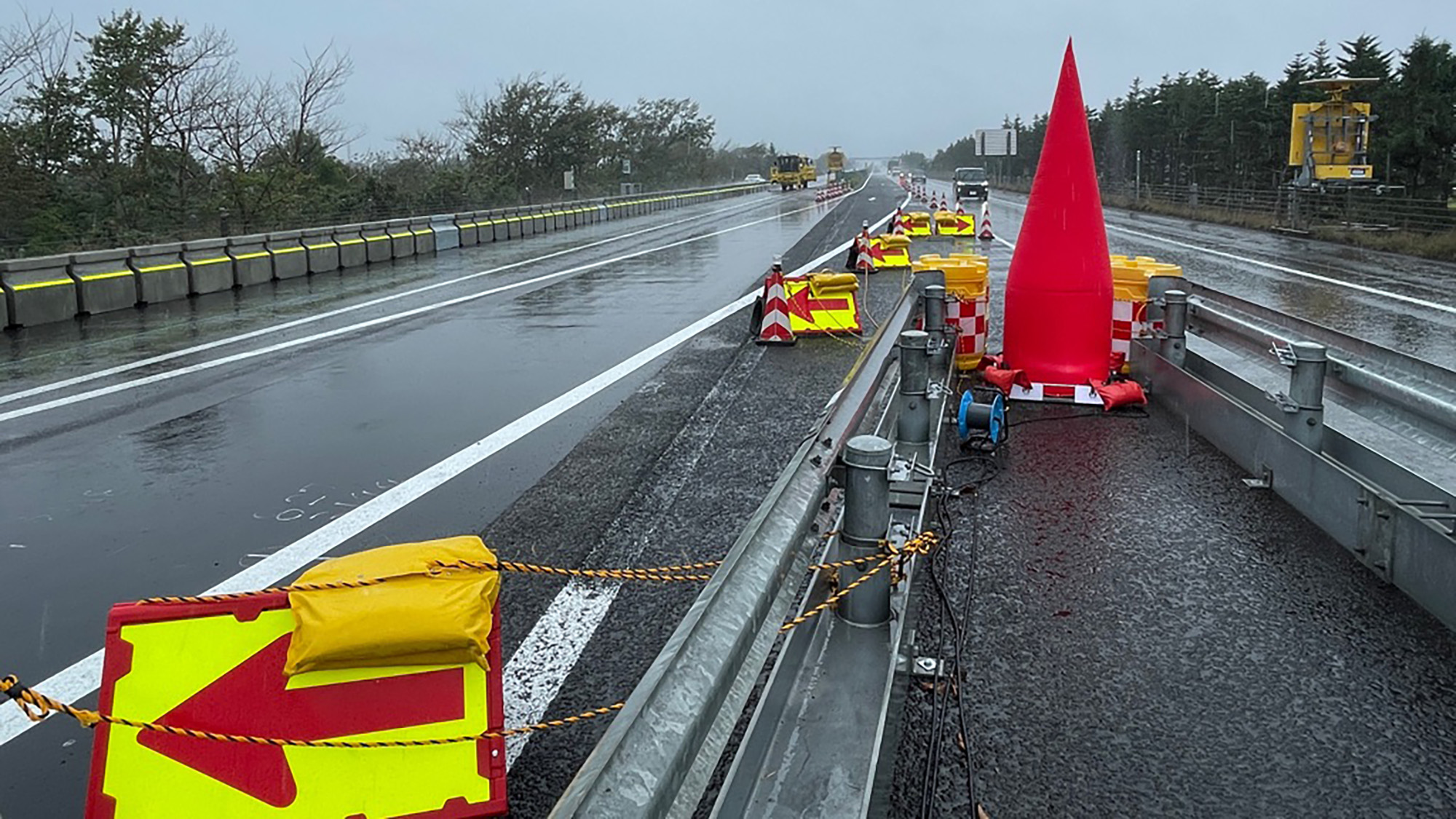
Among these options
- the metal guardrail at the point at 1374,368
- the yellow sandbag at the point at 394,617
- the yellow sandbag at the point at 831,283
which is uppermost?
the yellow sandbag at the point at 831,283

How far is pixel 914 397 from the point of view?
5.54 metres

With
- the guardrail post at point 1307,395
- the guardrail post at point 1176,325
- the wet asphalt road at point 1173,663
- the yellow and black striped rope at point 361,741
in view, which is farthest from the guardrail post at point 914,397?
the guardrail post at point 1176,325

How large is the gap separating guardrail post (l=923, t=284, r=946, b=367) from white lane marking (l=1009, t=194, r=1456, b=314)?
10.7 metres

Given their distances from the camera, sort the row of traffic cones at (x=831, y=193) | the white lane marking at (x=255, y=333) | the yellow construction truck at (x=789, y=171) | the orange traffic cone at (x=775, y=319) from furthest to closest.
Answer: the yellow construction truck at (x=789, y=171) → the row of traffic cones at (x=831, y=193) → the orange traffic cone at (x=775, y=319) → the white lane marking at (x=255, y=333)

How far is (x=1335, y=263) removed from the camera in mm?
23078

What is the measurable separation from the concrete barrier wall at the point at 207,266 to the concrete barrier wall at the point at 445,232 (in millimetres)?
9524

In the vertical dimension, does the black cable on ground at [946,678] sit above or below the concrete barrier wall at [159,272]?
below

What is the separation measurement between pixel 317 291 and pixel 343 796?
1807 cm

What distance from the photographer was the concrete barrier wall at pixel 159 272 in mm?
18203

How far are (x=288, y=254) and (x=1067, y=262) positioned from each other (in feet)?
60.9

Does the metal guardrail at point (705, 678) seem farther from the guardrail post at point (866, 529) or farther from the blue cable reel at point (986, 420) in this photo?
the blue cable reel at point (986, 420)

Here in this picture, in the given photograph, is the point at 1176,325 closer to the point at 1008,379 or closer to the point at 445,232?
the point at 1008,379

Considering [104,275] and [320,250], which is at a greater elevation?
[320,250]

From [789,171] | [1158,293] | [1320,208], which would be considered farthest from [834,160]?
[1158,293]
